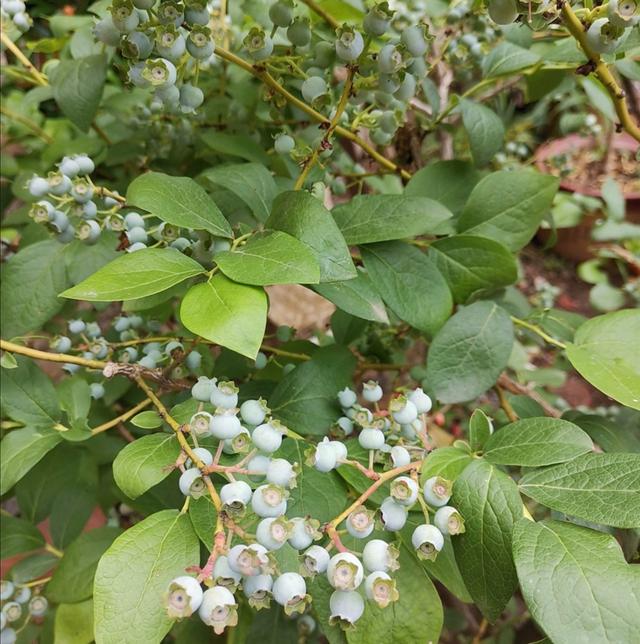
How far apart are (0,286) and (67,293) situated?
0.43 metres

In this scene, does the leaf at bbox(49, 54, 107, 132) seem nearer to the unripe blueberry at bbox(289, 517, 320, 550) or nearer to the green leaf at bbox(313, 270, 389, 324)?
the green leaf at bbox(313, 270, 389, 324)

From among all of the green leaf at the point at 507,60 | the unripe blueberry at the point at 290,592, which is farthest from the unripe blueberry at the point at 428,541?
the green leaf at the point at 507,60

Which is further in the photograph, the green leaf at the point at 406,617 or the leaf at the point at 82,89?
the leaf at the point at 82,89

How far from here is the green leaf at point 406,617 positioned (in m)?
0.47

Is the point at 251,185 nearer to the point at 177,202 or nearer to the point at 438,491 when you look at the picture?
the point at 177,202

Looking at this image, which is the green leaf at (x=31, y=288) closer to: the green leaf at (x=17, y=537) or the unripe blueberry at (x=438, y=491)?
the green leaf at (x=17, y=537)

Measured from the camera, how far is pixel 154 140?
0.93 metres

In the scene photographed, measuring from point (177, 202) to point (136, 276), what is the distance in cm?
10

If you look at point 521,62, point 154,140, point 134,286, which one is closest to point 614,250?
point 521,62

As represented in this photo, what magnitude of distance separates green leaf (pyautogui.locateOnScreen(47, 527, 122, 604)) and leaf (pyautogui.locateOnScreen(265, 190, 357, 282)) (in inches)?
19.8

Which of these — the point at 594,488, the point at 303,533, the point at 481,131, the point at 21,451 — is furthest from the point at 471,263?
the point at 21,451

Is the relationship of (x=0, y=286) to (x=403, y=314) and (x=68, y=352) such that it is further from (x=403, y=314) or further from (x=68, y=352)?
(x=403, y=314)

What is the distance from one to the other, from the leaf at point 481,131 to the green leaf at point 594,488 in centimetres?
47

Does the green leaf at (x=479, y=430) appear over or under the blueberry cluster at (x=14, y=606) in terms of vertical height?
over
